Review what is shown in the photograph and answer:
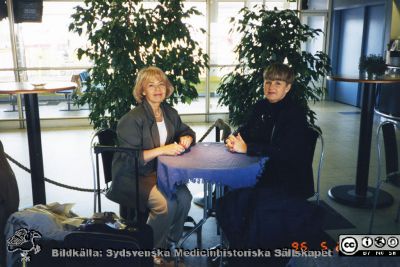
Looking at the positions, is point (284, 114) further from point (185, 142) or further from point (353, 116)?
point (353, 116)

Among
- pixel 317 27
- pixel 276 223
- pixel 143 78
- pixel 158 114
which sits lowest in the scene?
pixel 276 223

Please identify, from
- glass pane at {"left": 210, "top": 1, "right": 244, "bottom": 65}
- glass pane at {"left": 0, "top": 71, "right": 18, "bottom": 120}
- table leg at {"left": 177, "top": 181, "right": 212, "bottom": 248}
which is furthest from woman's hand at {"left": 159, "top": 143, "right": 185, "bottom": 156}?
glass pane at {"left": 0, "top": 71, "right": 18, "bottom": 120}

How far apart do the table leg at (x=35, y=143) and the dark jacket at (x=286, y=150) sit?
1699 mm

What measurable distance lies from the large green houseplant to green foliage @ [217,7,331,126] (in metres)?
0.55

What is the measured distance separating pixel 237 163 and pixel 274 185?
400mm

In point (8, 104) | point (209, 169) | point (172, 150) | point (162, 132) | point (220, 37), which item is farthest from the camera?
point (8, 104)

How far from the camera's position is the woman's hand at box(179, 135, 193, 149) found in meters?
2.61

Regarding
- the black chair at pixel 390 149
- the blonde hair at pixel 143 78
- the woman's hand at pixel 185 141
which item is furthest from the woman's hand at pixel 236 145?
the black chair at pixel 390 149

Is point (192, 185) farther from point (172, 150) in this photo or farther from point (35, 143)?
point (172, 150)

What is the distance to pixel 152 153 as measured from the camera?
2494mm

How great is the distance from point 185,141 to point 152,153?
0.25 metres

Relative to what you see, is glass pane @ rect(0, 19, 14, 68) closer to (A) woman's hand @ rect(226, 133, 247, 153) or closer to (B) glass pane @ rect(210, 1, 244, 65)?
(B) glass pane @ rect(210, 1, 244, 65)

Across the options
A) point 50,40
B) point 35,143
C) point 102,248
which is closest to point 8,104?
point 50,40

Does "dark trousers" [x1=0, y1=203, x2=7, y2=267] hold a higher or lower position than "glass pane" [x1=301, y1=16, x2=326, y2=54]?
lower
